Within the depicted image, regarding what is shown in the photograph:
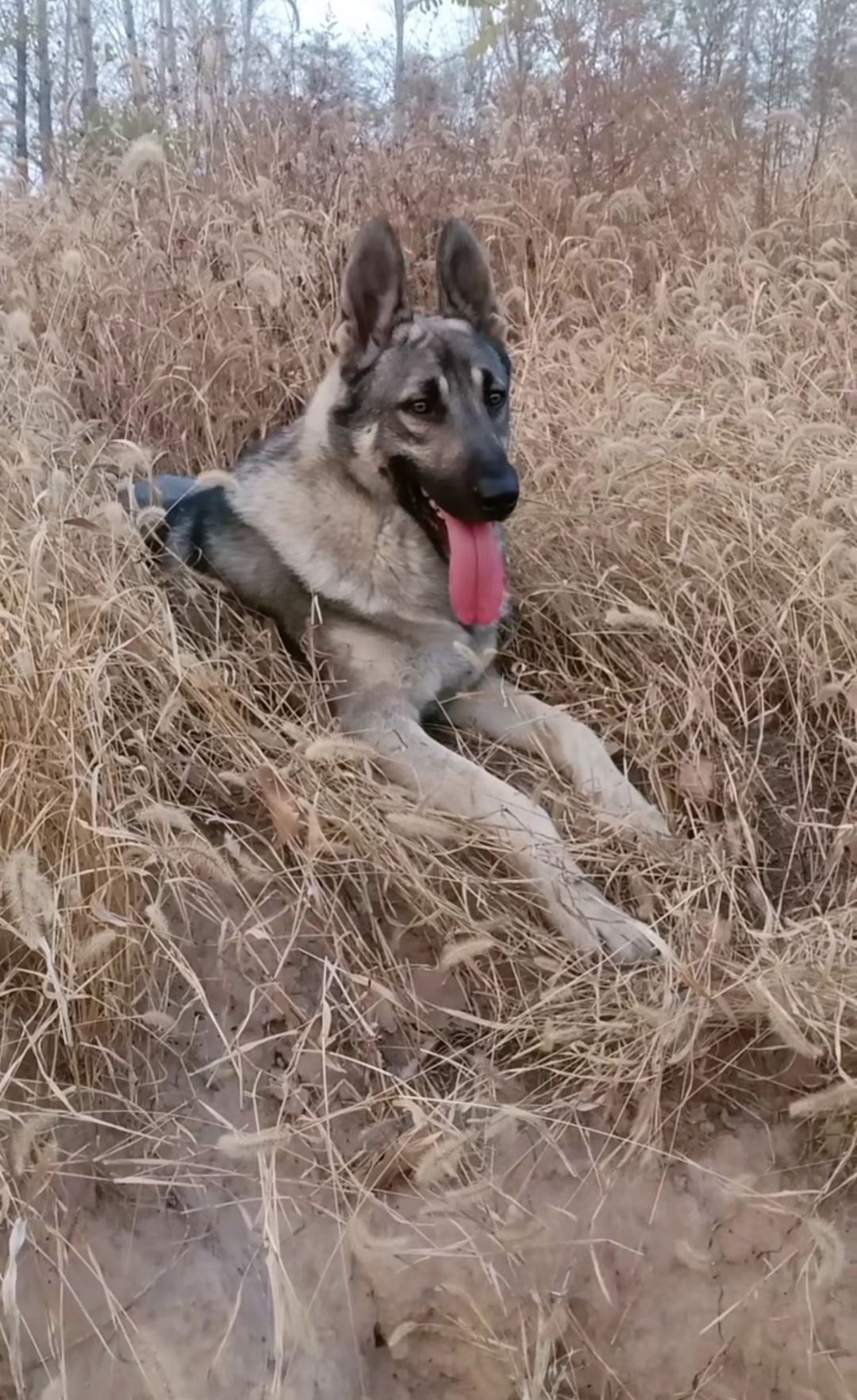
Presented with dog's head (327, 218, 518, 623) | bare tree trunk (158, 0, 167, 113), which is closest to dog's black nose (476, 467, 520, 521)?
dog's head (327, 218, 518, 623)

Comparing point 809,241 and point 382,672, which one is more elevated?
point 809,241

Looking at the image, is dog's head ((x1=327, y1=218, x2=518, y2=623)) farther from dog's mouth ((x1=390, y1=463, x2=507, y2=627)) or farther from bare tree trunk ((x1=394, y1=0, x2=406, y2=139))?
bare tree trunk ((x1=394, y1=0, x2=406, y2=139))

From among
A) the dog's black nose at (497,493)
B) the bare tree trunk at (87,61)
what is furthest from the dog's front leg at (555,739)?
the bare tree trunk at (87,61)

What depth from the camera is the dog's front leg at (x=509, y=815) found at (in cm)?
176

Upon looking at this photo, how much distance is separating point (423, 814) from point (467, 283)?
1.41 metres

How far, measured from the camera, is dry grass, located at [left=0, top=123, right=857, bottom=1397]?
1.50 meters

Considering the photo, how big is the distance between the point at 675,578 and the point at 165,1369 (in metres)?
1.88

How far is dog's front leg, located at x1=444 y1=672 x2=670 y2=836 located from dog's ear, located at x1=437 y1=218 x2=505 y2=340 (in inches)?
35.9

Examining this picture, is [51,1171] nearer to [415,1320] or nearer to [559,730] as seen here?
[415,1320]

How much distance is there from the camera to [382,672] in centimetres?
220

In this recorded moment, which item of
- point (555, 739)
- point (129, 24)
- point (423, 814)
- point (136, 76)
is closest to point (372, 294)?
point (555, 739)

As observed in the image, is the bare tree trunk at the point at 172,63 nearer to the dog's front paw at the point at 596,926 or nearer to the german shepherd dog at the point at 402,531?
the german shepherd dog at the point at 402,531

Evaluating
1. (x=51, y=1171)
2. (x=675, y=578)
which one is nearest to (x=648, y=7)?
(x=675, y=578)

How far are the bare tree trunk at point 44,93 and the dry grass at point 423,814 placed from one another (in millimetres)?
1508
